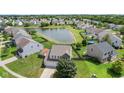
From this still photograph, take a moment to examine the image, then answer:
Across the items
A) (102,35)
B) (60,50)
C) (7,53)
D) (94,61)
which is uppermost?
(102,35)

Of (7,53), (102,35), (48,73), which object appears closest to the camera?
(48,73)

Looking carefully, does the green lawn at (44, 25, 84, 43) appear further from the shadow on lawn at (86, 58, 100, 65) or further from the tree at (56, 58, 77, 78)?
the tree at (56, 58, 77, 78)

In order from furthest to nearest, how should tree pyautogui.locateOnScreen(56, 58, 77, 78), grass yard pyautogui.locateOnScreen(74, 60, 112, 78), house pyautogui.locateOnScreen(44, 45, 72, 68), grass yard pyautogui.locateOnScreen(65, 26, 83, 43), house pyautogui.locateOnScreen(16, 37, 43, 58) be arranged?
grass yard pyautogui.locateOnScreen(65, 26, 83, 43) → house pyautogui.locateOnScreen(16, 37, 43, 58) → house pyautogui.locateOnScreen(44, 45, 72, 68) → grass yard pyautogui.locateOnScreen(74, 60, 112, 78) → tree pyautogui.locateOnScreen(56, 58, 77, 78)

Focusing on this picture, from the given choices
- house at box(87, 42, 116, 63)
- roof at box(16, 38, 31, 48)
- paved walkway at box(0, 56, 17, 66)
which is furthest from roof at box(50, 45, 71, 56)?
paved walkway at box(0, 56, 17, 66)

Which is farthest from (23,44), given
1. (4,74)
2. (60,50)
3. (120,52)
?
(120,52)

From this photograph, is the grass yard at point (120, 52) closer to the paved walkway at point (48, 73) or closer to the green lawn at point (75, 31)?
the green lawn at point (75, 31)

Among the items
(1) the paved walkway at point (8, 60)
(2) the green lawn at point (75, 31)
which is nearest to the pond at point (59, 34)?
(2) the green lawn at point (75, 31)

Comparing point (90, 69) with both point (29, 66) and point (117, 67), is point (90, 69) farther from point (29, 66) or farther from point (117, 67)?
point (29, 66)
